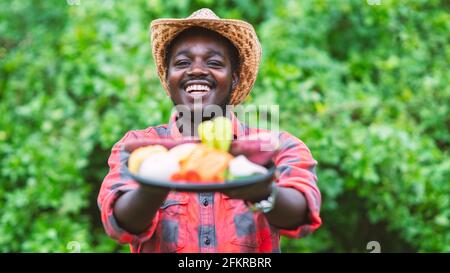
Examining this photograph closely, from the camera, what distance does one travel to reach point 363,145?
10.7 feet

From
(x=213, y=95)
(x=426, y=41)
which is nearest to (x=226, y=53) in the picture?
(x=213, y=95)

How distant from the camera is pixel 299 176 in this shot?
1.63 meters

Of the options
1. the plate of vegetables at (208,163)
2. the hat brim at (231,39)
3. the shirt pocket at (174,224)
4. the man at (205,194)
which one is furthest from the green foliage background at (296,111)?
the plate of vegetables at (208,163)

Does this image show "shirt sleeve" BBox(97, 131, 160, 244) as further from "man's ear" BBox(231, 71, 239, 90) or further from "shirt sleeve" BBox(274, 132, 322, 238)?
"man's ear" BBox(231, 71, 239, 90)

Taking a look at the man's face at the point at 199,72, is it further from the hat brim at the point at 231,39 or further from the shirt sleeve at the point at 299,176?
the shirt sleeve at the point at 299,176

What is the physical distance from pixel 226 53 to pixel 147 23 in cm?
205

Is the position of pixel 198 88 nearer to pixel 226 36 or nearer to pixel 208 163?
pixel 226 36

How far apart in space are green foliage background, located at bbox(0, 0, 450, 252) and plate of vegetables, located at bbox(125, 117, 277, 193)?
5.87 ft

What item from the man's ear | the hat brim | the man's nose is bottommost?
the man's nose

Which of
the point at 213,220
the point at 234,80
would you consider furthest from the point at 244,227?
the point at 234,80

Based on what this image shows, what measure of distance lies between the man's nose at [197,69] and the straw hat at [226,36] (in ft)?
Answer: 0.40

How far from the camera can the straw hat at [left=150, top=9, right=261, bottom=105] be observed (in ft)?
5.98

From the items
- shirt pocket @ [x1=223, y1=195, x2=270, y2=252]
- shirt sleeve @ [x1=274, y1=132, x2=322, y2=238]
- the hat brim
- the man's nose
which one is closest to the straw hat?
the hat brim

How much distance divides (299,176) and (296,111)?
6.15ft
